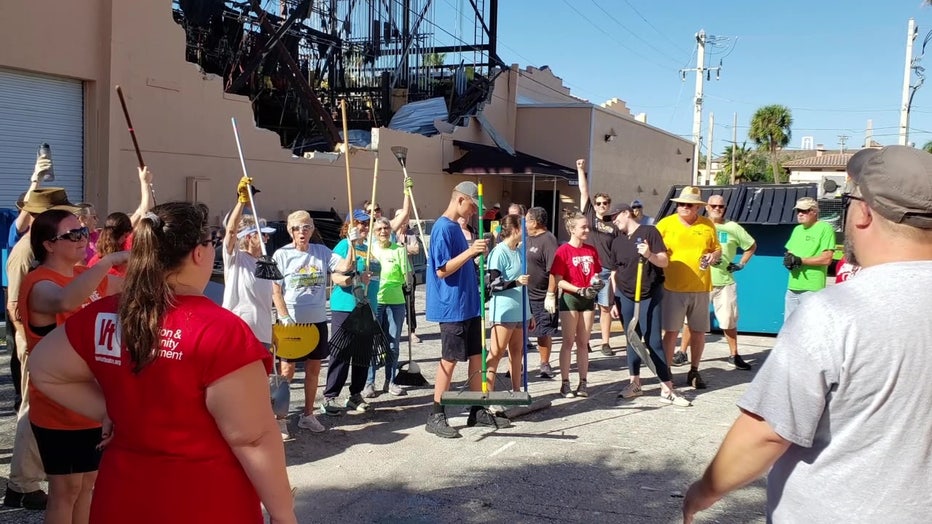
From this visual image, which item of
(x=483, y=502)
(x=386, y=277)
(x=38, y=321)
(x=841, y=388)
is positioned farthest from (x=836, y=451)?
(x=386, y=277)

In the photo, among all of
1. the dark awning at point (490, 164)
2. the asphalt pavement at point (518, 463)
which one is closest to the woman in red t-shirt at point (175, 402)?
the asphalt pavement at point (518, 463)

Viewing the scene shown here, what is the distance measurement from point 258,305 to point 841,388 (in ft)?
14.0

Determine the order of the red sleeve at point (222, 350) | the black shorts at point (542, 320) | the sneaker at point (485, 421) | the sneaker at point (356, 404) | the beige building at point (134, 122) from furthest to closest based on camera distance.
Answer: the beige building at point (134, 122) < the black shorts at point (542, 320) < the sneaker at point (356, 404) < the sneaker at point (485, 421) < the red sleeve at point (222, 350)

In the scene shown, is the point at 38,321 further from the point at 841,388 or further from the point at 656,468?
the point at 656,468

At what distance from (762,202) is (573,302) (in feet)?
14.8

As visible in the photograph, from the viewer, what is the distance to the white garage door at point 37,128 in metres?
10.1

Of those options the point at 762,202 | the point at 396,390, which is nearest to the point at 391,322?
the point at 396,390

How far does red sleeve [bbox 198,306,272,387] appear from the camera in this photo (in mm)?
2080

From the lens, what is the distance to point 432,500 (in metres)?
4.57

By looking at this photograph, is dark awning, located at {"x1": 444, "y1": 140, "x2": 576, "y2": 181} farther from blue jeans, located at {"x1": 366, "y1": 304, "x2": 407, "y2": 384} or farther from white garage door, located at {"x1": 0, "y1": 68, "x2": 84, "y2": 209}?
blue jeans, located at {"x1": 366, "y1": 304, "x2": 407, "y2": 384}

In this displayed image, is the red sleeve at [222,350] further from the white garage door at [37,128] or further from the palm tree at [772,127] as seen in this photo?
the palm tree at [772,127]

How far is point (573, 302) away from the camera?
720 cm

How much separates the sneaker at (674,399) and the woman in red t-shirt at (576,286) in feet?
2.35

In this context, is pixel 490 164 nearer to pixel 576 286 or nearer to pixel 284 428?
pixel 576 286
